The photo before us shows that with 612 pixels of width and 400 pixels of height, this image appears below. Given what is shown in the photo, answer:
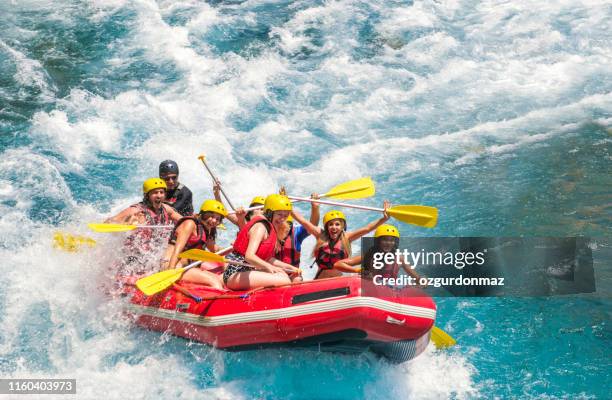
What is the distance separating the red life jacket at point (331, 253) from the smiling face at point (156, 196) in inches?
72.8

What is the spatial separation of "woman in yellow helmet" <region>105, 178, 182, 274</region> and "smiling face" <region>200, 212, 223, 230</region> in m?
0.50

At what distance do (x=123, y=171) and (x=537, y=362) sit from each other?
6.91 metres

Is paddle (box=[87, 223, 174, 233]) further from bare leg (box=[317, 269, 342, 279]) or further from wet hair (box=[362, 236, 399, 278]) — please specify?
wet hair (box=[362, 236, 399, 278])

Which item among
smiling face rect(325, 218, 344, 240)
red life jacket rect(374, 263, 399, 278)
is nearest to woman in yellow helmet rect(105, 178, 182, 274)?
smiling face rect(325, 218, 344, 240)

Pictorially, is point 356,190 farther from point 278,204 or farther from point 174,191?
point 174,191

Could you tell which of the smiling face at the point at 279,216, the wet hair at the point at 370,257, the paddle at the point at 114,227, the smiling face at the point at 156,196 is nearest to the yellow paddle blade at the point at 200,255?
the smiling face at the point at 279,216

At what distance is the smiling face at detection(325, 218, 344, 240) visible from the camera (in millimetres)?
7094

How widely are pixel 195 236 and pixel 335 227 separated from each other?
1440mm

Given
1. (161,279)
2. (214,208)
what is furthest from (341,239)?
(161,279)

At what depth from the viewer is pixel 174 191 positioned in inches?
347

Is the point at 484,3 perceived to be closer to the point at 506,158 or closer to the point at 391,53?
the point at 391,53

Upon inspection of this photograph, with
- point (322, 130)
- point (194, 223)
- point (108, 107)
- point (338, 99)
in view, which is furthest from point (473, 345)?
point (108, 107)

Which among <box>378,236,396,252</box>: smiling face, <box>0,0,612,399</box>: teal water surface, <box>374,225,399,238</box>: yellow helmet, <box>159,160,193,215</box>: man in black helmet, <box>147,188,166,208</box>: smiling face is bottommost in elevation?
<box>0,0,612,399</box>: teal water surface

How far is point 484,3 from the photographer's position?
16.5 m
